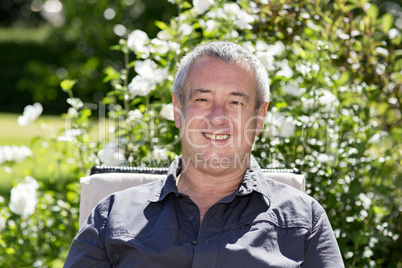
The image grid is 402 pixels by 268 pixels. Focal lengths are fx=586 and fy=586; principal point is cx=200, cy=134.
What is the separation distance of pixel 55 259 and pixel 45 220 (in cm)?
21

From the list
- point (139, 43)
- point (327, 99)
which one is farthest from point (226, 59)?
point (139, 43)

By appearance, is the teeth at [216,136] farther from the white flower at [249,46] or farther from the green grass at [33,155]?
the green grass at [33,155]

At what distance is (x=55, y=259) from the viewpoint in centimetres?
304

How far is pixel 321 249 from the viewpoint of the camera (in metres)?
2.00

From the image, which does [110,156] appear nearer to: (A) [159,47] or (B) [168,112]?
(B) [168,112]

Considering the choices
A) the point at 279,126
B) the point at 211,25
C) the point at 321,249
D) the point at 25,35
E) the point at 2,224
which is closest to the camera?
the point at 321,249

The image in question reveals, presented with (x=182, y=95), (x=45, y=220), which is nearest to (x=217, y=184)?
(x=182, y=95)

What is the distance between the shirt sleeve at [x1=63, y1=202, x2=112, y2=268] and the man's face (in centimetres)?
43

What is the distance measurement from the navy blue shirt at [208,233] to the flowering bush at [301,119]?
70 cm

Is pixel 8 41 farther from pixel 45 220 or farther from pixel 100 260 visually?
pixel 100 260

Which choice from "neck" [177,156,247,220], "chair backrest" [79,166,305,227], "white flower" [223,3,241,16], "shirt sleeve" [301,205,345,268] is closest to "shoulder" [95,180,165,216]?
"neck" [177,156,247,220]

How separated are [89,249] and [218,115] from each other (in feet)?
2.15

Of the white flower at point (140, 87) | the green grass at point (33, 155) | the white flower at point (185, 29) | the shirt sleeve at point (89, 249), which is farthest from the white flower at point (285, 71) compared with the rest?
the shirt sleeve at point (89, 249)

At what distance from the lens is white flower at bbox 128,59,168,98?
9.66 feet
